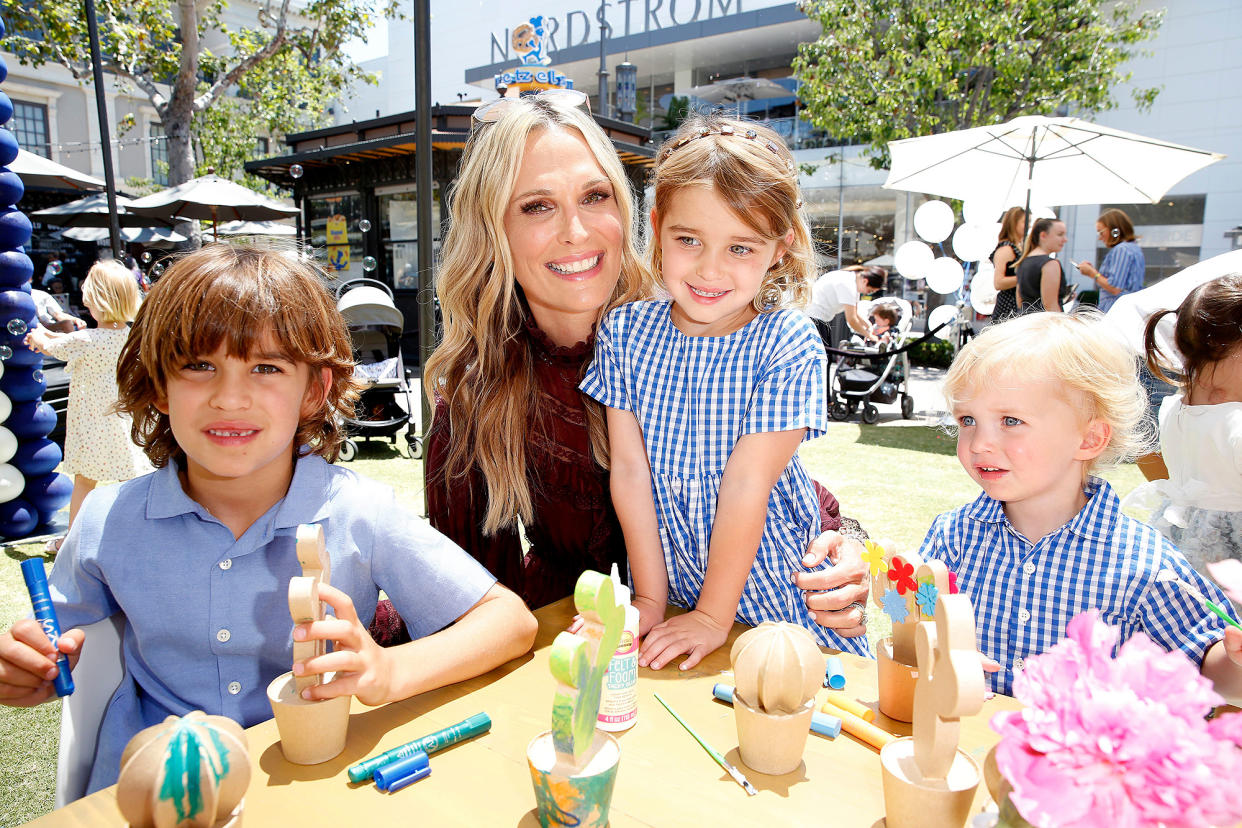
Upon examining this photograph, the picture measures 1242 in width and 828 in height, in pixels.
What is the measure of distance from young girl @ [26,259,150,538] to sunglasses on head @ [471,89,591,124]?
3.50 meters

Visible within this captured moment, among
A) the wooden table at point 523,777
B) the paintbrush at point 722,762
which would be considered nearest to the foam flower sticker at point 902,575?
the wooden table at point 523,777

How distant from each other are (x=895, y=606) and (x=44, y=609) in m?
1.15

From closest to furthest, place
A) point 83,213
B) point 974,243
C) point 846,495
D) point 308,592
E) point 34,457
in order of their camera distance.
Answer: point 308,592 → point 34,457 → point 846,495 → point 974,243 → point 83,213

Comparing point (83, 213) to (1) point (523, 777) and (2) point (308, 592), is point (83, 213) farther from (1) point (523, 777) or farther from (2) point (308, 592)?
(1) point (523, 777)

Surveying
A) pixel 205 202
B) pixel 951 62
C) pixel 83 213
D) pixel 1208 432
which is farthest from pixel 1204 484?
pixel 83 213

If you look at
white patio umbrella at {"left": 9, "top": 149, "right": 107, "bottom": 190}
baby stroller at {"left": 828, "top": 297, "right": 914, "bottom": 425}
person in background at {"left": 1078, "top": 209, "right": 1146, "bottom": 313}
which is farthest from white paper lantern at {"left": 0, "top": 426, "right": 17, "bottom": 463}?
person in background at {"left": 1078, "top": 209, "right": 1146, "bottom": 313}

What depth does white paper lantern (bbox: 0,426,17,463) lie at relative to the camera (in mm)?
4113

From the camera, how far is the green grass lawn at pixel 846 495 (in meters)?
2.16

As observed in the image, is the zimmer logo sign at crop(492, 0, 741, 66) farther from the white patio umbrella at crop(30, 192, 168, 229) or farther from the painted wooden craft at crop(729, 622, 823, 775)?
the painted wooden craft at crop(729, 622, 823, 775)

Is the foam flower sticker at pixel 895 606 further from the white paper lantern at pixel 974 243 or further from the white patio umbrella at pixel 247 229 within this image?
the white patio umbrella at pixel 247 229

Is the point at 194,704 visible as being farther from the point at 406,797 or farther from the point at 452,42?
the point at 452,42

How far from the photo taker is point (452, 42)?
26188mm

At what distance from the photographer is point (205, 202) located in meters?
8.69

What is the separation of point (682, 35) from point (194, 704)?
69.8 feet
